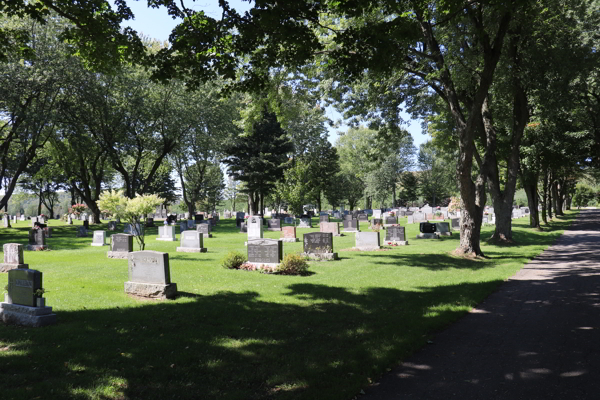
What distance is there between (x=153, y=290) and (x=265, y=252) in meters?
4.32

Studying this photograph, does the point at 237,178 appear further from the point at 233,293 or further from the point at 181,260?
the point at 233,293

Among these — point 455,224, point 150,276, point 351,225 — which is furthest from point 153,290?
point 455,224

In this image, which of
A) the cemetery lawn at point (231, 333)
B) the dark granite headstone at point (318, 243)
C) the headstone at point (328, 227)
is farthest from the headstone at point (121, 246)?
the headstone at point (328, 227)

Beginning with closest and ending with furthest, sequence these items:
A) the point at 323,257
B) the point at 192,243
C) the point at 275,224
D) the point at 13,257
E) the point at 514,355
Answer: the point at 514,355
the point at 13,257
the point at 323,257
the point at 192,243
the point at 275,224

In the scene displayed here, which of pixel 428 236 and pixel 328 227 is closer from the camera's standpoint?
pixel 428 236

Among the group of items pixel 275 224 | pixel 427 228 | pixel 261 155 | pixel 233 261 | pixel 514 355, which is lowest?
pixel 514 355

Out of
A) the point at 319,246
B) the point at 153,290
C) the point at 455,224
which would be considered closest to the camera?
the point at 153,290

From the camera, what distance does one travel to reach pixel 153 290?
8328 millimetres

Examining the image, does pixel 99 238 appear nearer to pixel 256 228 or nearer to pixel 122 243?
pixel 122 243

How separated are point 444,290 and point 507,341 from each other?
11.9 feet

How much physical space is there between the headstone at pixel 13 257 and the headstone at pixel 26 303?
5202mm

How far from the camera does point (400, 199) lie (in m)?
75.6

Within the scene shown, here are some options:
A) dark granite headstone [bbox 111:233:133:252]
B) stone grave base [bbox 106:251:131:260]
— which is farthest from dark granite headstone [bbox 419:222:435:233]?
stone grave base [bbox 106:251:131:260]

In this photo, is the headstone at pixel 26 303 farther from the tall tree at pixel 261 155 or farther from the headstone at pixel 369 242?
the tall tree at pixel 261 155
